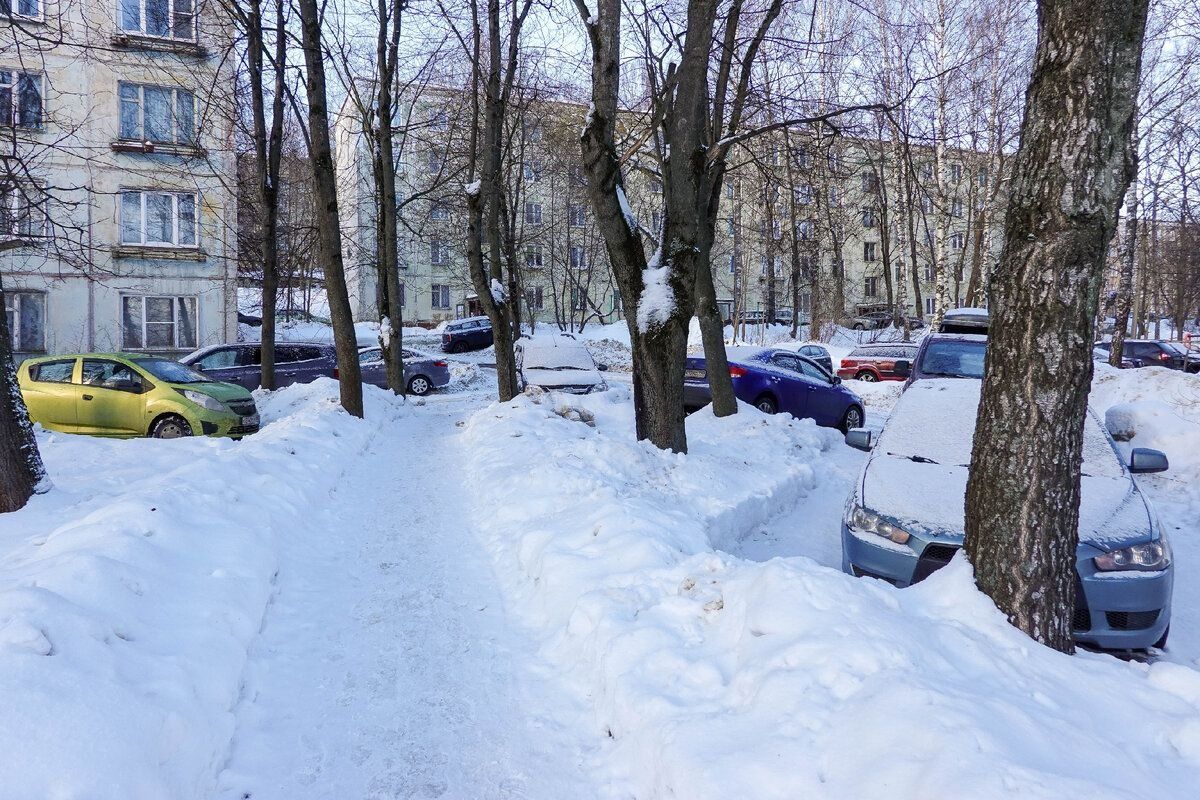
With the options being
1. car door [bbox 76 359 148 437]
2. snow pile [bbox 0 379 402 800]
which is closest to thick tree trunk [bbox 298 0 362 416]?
car door [bbox 76 359 148 437]

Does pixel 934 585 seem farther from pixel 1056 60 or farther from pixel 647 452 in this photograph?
pixel 647 452

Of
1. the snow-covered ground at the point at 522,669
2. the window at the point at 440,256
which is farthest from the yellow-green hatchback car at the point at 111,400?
the window at the point at 440,256

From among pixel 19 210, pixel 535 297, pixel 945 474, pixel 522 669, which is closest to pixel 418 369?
pixel 19 210

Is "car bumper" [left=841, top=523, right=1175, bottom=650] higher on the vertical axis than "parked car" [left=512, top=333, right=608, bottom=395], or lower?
lower

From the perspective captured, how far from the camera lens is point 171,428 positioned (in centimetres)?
1177

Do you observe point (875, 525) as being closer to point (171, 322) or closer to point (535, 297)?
point (171, 322)

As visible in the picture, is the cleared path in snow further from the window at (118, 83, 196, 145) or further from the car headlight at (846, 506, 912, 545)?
the window at (118, 83, 196, 145)

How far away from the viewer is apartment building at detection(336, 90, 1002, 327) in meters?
30.4

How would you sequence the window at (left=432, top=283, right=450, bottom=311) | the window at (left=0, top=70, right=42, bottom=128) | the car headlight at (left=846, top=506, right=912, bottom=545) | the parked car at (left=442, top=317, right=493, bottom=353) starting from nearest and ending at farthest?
the car headlight at (left=846, top=506, right=912, bottom=545)
the window at (left=0, top=70, right=42, bottom=128)
the parked car at (left=442, top=317, right=493, bottom=353)
the window at (left=432, top=283, right=450, bottom=311)

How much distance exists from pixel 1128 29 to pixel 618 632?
378cm

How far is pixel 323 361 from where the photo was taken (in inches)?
789

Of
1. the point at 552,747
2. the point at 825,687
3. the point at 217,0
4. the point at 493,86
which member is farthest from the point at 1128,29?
the point at 217,0

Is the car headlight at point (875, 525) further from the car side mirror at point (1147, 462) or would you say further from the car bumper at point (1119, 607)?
the car side mirror at point (1147, 462)

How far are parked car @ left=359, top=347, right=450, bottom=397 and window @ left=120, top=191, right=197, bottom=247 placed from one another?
315 inches
